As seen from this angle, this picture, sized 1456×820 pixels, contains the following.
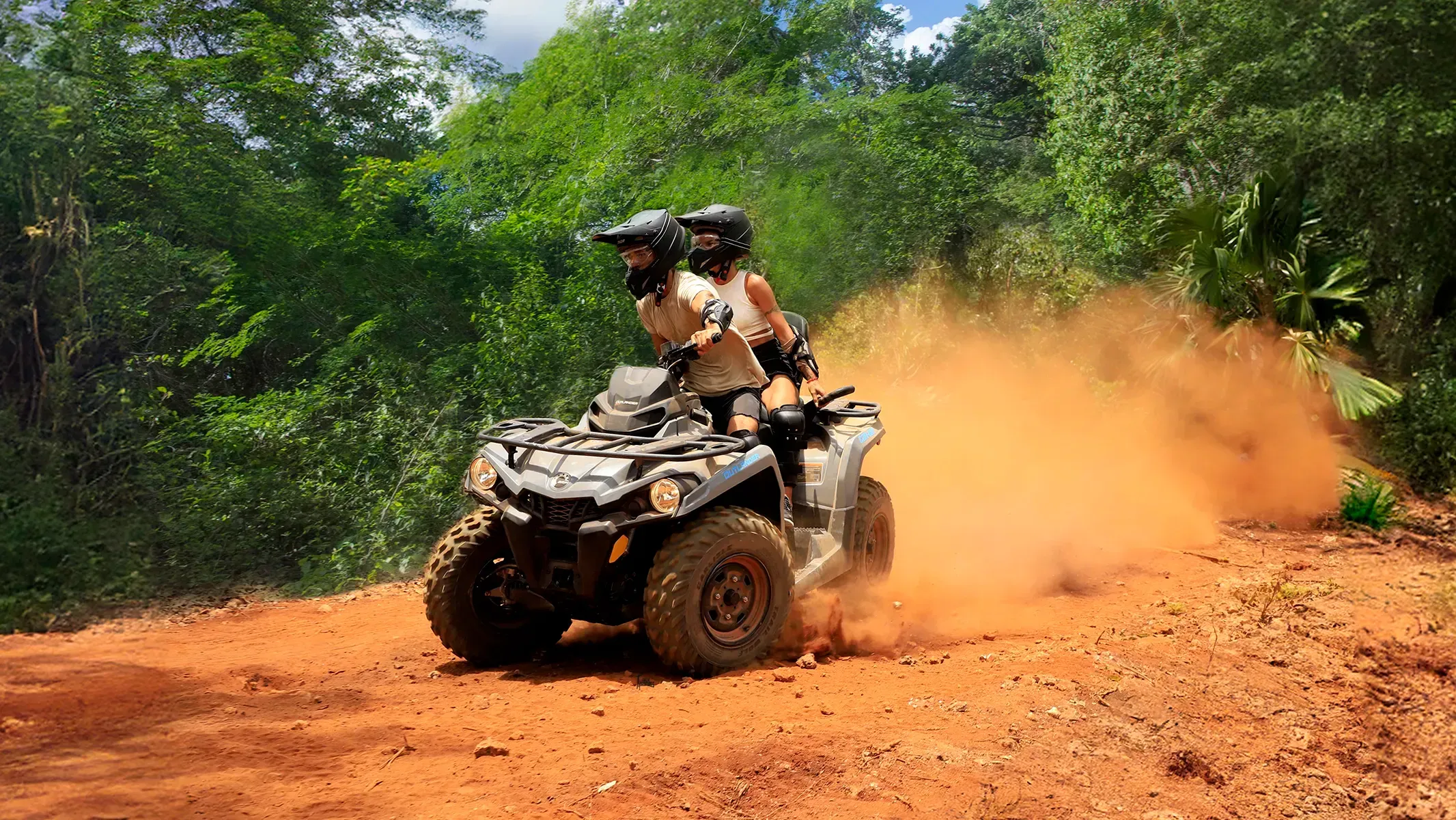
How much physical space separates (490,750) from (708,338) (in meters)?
2.65

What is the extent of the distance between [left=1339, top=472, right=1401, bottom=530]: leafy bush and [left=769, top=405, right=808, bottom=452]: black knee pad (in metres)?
8.56

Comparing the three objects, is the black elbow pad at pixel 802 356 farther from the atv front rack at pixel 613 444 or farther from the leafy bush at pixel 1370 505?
the leafy bush at pixel 1370 505

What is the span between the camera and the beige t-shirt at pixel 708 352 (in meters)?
7.09

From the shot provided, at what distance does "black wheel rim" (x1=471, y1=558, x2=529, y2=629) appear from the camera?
6664mm

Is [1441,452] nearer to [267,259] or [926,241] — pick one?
[926,241]

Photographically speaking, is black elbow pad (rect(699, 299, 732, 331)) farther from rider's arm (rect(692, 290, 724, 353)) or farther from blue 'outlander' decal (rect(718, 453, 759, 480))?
blue 'outlander' decal (rect(718, 453, 759, 480))

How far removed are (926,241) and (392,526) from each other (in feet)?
37.9

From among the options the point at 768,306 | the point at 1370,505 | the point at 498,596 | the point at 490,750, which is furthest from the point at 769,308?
the point at 1370,505

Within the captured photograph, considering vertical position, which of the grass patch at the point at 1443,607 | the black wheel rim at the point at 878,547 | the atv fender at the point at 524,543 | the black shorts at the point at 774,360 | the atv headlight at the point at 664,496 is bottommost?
the grass patch at the point at 1443,607

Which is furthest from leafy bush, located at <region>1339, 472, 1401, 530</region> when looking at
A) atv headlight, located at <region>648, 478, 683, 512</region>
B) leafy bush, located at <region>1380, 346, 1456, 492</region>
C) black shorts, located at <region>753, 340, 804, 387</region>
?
atv headlight, located at <region>648, 478, 683, 512</region>

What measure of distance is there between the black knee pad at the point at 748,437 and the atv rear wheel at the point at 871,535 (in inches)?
53.5

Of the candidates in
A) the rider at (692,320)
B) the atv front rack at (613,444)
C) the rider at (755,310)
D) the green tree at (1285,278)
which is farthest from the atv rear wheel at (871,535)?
the green tree at (1285,278)

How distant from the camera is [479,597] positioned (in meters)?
6.71

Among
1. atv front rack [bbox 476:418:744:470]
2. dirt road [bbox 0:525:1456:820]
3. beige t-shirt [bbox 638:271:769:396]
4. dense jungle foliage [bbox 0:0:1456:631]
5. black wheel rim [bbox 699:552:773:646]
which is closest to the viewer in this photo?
dirt road [bbox 0:525:1456:820]
